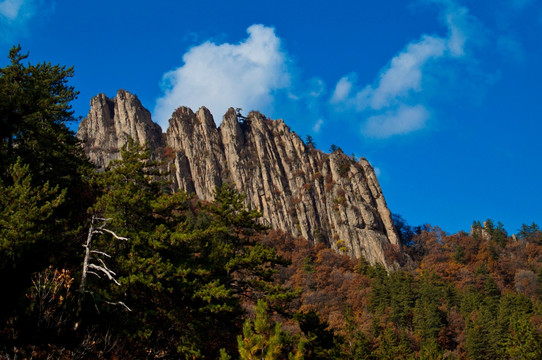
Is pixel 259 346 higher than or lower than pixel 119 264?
lower

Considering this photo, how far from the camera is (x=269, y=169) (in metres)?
120

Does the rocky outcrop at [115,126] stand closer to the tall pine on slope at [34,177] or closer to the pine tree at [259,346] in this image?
the tall pine on slope at [34,177]

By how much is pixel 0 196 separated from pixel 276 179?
340 ft

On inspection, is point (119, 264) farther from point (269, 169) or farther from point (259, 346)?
point (269, 169)

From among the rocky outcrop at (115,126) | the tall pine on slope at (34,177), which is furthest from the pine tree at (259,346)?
the rocky outcrop at (115,126)

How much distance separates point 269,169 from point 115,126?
4921cm

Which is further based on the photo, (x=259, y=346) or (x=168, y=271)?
(x=168, y=271)

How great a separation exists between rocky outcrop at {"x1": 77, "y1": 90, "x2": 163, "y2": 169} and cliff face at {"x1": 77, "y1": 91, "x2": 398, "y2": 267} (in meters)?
0.29

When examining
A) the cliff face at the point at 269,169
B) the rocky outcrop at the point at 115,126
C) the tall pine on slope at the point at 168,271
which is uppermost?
the rocky outcrop at the point at 115,126

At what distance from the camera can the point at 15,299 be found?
1213 centimetres

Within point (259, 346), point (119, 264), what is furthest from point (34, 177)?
point (259, 346)

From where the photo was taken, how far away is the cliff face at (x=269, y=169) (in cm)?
10550

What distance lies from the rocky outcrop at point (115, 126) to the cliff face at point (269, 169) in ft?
0.94

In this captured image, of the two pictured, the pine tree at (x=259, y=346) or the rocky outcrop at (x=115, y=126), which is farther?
the rocky outcrop at (x=115, y=126)
